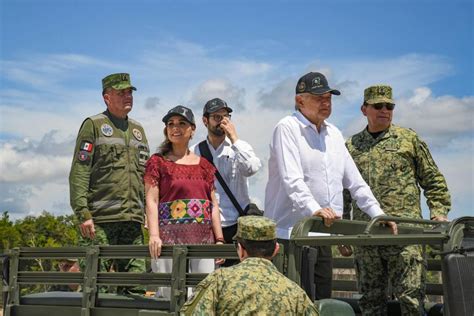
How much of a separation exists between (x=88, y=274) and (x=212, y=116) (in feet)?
5.06

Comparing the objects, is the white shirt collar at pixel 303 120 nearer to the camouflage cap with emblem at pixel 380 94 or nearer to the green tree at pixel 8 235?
the camouflage cap with emblem at pixel 380 94

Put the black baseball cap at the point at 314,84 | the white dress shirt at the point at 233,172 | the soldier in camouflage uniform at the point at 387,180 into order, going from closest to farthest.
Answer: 1. the black baseball cap at the point at 314,84
2. the soldier in camouflage uniform at the point at 387,180
3. the white dress shirt at the point at 233,172

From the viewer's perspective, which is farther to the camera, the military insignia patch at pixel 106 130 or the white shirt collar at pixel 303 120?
the military insignia patch at pixel 106 130

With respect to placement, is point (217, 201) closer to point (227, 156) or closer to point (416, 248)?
point (227, 156)

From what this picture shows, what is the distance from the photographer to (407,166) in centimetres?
593

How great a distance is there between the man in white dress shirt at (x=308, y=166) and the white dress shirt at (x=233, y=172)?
551mm

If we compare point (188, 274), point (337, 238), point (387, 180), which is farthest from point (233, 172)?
point (337, 238)

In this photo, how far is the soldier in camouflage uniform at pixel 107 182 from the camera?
5.70 metres

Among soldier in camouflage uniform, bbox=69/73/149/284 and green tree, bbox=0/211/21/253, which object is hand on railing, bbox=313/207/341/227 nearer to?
soldier in camouflage uniform, bbox=69/73/149/284

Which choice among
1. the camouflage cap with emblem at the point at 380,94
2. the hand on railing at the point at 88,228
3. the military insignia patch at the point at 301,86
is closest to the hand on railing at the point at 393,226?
the military insignia patch at the point at 301,86

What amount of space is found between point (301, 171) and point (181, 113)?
881 mm

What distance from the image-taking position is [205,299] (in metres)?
3.40

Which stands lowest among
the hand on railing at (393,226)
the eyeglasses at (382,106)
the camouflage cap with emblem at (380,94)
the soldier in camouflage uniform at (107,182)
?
the hand on railing at (393,226)

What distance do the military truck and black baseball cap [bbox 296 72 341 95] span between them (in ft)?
2.85
